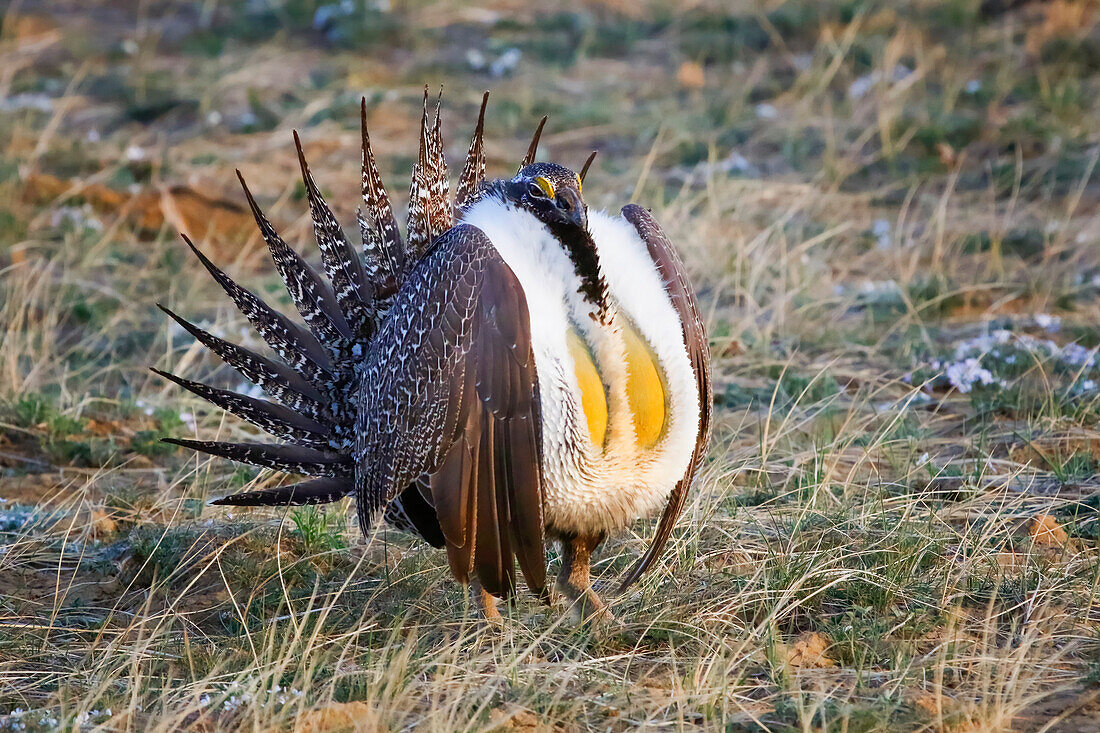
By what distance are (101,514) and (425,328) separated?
1348 millimetres

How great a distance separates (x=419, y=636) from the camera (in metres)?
2.78

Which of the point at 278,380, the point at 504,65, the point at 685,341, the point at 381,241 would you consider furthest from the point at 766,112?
the point at 685,341

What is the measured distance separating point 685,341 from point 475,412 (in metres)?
0.51

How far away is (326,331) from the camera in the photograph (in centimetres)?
326

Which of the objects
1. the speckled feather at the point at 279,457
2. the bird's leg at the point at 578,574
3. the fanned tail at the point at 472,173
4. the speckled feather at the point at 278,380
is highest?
the fanned tail at the point at 472,173

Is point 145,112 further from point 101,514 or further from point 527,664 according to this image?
point 527,664

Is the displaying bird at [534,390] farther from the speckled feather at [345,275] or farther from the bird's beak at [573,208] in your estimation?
the speckled feather at [345,275]

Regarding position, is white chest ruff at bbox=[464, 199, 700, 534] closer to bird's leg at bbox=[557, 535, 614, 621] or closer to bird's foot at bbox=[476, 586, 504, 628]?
bird's leg at bbox=[557, 535, 614, 621]

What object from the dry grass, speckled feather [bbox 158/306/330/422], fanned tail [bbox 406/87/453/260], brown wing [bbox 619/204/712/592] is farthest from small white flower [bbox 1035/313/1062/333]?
speckled feather [bbox 158/306/330/422]

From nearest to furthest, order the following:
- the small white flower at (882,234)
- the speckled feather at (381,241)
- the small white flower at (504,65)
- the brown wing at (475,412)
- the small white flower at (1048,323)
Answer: the brown wing at (475,412), the speckled feather at (381,241), the small white flower at (1048,323), the small white flower at (882,234), the small white flower at (504,65)

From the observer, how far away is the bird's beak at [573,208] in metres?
2.57

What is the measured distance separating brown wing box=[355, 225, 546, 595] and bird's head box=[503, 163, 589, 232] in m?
0.15

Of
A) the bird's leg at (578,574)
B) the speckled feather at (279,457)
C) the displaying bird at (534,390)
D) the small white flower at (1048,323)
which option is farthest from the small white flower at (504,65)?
the bird's leg at (578,574)

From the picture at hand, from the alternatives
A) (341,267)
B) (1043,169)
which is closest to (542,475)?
(341,267)
